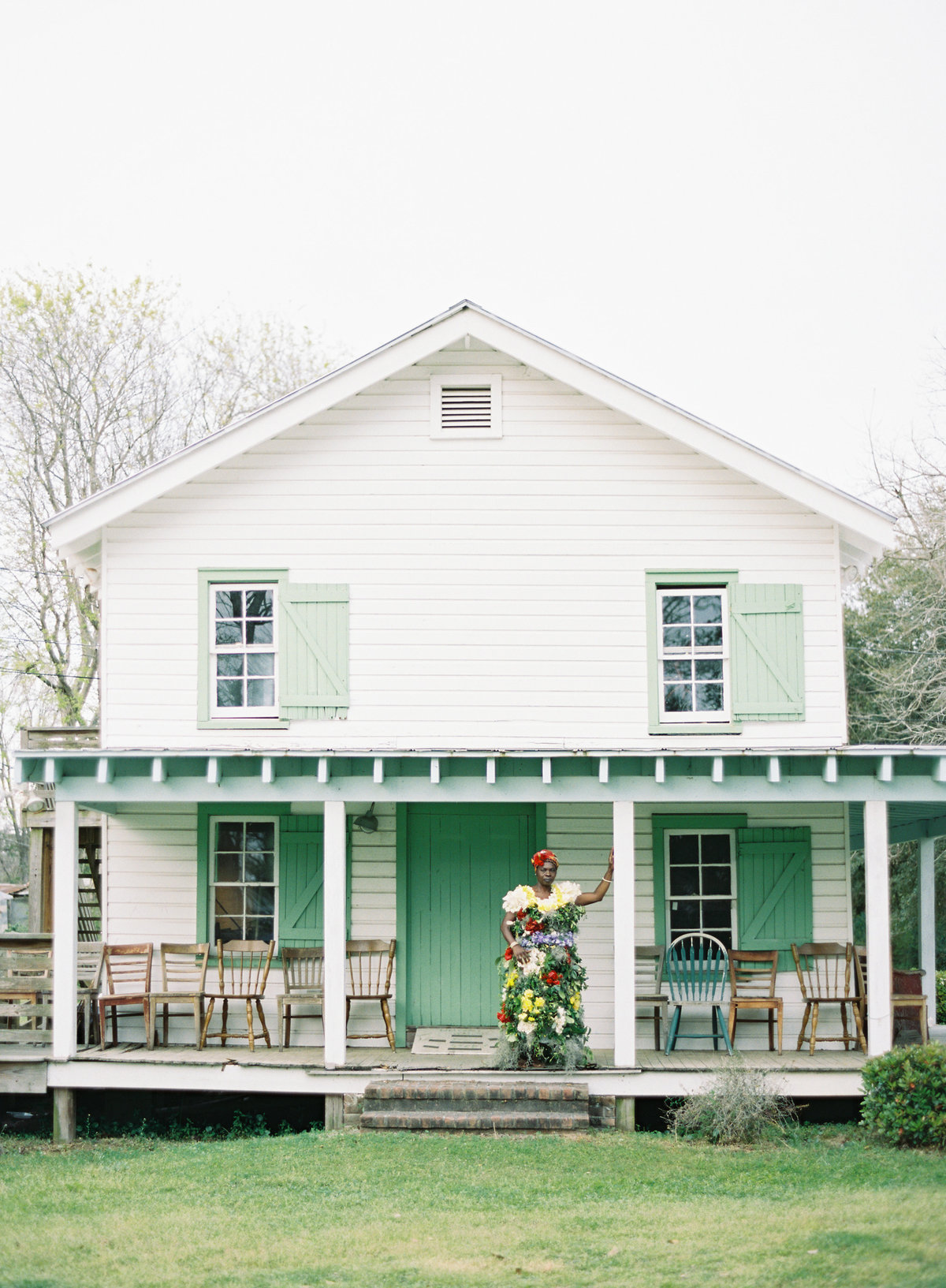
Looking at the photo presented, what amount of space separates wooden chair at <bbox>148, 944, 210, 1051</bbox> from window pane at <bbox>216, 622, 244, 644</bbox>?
110 inches

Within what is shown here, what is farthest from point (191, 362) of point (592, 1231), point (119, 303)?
point (592, 1231)

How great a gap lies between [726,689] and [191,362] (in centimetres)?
1770

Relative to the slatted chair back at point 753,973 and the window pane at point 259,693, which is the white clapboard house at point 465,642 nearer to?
the window pane at point 259,693

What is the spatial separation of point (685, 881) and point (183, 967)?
4.74 m

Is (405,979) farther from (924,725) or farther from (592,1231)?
(924,725)

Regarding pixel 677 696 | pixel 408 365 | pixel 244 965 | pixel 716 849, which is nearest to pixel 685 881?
pixel 716 849

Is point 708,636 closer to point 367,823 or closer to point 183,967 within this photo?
point 367,823

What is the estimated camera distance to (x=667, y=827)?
13.0 m

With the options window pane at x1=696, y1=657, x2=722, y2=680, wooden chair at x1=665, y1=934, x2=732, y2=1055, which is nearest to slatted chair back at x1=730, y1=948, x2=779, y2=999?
wooden chair at x1=665, y1=934, x2=732, y2=1055

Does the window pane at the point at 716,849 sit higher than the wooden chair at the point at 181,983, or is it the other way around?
the window pane at the point at 716,849

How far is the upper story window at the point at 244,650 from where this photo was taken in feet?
42.4

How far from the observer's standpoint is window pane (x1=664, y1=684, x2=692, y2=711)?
12.8 metres

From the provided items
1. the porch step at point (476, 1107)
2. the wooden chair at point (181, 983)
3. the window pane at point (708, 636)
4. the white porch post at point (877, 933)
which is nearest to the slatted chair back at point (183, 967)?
the wooden chair at point (181, 983)

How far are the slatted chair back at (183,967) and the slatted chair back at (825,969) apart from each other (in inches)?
209
